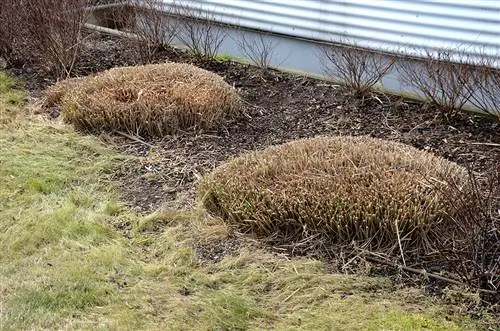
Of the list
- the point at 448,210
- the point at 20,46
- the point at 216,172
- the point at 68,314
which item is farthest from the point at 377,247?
the point at 20,46

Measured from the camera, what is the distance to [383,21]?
24.4 ft

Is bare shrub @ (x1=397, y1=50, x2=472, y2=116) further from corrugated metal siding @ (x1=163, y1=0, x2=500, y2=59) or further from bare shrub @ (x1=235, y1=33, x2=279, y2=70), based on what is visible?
bare shrub @ (x1=235, y1=33, x2=279, y2=70)

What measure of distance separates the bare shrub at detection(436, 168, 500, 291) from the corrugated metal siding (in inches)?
116

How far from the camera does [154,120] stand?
20.5 feet

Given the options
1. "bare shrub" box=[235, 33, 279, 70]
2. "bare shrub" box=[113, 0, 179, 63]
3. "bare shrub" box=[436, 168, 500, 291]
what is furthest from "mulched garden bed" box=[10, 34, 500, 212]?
"bare shrub" box=[436, 168, 500, 291]

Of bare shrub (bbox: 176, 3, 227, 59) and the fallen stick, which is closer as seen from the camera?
the fallen stick

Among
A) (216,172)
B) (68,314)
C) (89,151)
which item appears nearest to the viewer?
(68,314)

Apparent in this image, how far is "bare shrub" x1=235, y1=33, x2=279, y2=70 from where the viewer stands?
8.32 meters

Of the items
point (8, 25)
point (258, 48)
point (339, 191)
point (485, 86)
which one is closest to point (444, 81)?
point (485, 86)

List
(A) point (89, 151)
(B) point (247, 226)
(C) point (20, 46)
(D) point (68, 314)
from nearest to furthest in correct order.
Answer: (D) point (68, 314), (B) point (247, 226), (A) point (89, 151), (C) point (20, 46)

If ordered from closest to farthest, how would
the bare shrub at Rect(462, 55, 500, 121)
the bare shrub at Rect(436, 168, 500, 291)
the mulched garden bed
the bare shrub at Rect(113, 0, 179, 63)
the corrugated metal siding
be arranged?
1. the bare shrub at Rect(436, 168, 500, 291)
2. the mulched garden bed
3. the bare shrub at Rect(462, 55, 500, 121)
4. the corrugated metal siding
5. the bare shrub at Rect(113, 0, 179, 63)

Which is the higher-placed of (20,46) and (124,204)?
(20,46)

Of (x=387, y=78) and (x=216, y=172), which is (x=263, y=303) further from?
(x=387, y=78)

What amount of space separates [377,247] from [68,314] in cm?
183
